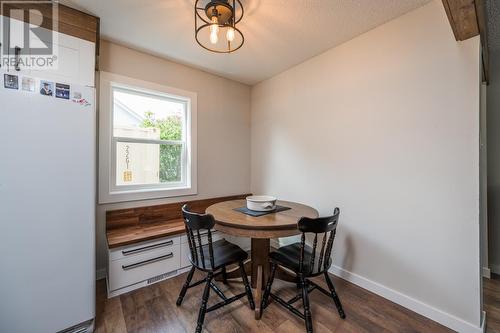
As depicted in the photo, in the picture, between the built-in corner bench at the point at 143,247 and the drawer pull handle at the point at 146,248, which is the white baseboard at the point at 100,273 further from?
the drawer pull handle at the point at 146,248

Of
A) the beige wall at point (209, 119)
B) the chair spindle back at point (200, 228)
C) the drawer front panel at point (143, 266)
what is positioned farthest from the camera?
the beige wall at point (209, 119)

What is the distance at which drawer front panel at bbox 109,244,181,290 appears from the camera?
190cm

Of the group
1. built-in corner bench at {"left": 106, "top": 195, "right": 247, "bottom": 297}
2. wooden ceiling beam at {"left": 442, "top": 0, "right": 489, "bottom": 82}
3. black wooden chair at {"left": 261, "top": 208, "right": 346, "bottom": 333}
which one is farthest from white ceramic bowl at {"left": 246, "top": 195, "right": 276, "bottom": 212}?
wooden ceiling beam at {"left": 442, "top": 0, "right": 489, "bottom": 82}

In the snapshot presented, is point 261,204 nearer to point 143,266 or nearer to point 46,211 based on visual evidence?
point 143,266

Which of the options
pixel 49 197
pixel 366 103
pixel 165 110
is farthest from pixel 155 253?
pixel 366 103

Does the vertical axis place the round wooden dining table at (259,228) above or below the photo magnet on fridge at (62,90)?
below

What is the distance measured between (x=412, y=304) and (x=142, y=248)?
244 cm

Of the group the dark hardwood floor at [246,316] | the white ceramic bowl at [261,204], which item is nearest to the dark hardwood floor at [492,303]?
the dark hardwood floor at [246,316]

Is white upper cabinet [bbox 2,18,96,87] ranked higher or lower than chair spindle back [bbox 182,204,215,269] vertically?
higher

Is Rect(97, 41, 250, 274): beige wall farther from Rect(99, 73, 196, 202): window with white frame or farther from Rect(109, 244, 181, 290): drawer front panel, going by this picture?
Rect(109, 244, 181, 290): drawer front panel

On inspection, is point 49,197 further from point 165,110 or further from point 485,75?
point 485,75

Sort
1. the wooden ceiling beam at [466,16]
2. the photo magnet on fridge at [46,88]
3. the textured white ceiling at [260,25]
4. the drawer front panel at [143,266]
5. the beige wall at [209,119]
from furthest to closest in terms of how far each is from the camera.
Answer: the beige wall at [209,119]
the drawer front panel at [143,266]
the textured white ceiling at [260,25]
the photo magnet on fridge at [46,88]
the wooden ceiling beam at [466,16]

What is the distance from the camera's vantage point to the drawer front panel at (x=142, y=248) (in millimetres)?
1899

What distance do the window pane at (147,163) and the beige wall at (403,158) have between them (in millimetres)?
1685
